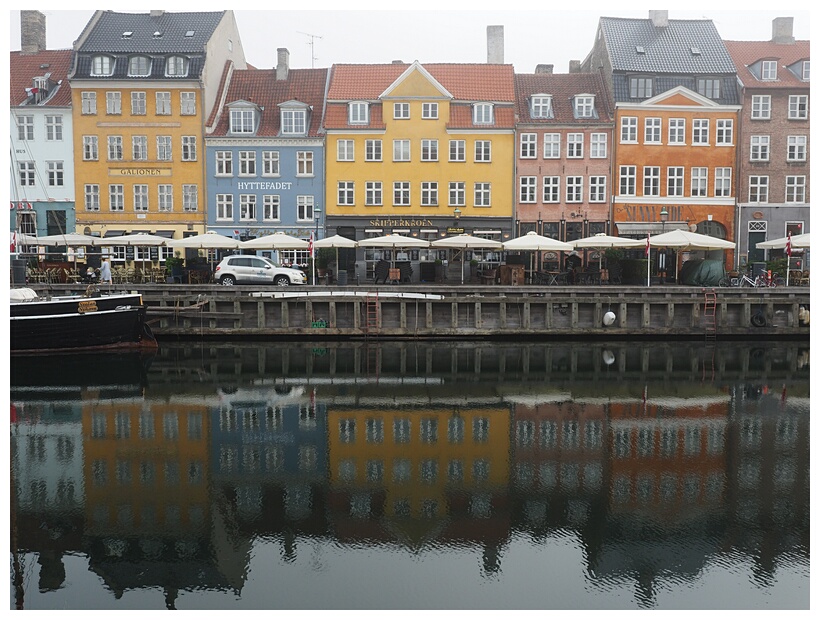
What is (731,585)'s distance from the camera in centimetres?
981

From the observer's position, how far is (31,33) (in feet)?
154

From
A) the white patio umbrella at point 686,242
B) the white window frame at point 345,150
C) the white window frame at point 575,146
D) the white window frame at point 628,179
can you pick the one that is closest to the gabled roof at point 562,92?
the white window frame at point 575,146

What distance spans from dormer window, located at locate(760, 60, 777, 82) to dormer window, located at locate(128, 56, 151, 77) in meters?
33.2

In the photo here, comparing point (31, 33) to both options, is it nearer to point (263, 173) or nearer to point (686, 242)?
point (263, 173)

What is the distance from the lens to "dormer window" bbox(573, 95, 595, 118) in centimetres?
4272

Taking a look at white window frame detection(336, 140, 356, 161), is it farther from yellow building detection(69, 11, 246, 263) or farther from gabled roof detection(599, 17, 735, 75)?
gabled roof detection(599, 17, 735, 75)

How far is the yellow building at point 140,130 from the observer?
42.6 m

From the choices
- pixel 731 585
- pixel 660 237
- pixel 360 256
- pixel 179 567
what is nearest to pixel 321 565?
pixel 179 567

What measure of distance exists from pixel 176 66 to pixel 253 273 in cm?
1641

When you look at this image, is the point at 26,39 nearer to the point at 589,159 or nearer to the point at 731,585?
the point at 589,159

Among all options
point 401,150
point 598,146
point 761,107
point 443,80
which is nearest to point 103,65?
point 401,150

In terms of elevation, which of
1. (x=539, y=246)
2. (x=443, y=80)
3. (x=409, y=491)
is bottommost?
(x=409, y=491)

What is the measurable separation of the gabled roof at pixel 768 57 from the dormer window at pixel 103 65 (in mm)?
34080

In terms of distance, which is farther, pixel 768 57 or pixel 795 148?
pixel 768 57
